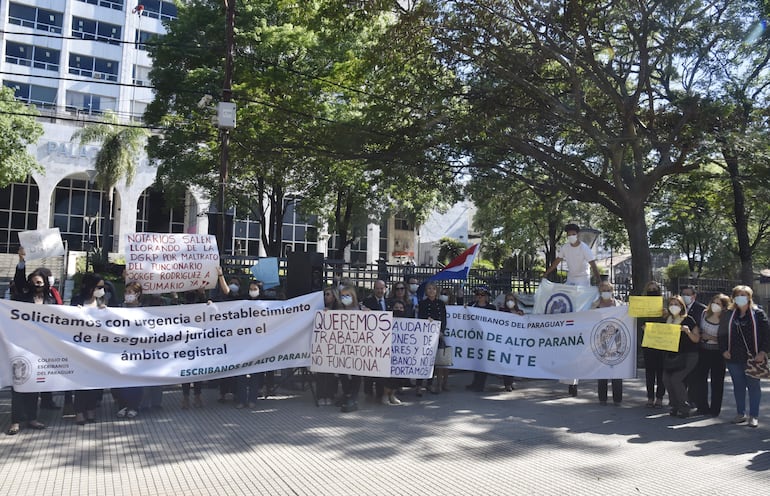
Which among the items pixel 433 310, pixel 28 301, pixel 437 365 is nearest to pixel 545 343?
pixel 437 365

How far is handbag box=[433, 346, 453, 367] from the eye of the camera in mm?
9562

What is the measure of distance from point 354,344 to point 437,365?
1680 millimetres

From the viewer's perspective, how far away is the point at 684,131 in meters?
15.1

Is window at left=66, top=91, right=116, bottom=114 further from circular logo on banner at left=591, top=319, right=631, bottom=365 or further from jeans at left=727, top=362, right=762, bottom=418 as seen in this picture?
jeans at left=727, top=362, right=762, bottom=418

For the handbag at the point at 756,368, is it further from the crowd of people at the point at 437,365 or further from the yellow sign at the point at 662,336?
the yellow sign at the point at 662,336

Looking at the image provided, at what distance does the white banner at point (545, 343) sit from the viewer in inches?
370

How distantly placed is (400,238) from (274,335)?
48165mm

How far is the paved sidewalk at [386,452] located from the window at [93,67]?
44.2m

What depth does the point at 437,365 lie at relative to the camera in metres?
9.59

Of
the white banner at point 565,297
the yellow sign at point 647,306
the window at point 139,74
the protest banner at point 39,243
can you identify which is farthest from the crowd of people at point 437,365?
the window at point 139,74

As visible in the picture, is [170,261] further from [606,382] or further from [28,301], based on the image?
[606,382]

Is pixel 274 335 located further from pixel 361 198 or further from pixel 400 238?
pixel 400 238

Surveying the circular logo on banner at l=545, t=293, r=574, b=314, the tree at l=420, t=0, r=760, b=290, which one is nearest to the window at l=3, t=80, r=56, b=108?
the tree at l=420, t=0, r=760, b=290

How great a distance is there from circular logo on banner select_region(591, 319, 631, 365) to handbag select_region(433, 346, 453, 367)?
220cm
